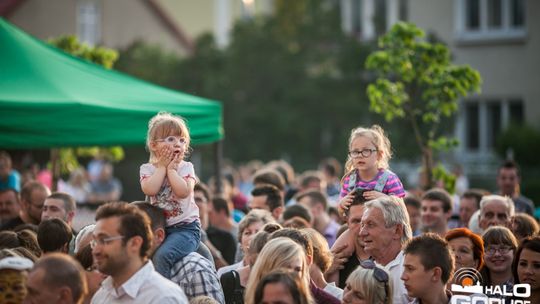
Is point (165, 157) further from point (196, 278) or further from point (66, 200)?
point (66, 200)

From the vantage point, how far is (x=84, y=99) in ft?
34.7

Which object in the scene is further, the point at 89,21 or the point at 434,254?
the point at 89,21

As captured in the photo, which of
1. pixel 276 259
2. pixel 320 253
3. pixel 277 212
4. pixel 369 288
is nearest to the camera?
pixel 369 288

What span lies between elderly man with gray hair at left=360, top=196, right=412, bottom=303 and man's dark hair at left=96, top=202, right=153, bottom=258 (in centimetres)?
195

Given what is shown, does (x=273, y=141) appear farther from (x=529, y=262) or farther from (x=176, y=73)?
(x=529, y=262)

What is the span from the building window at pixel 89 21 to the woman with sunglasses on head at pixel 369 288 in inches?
1340

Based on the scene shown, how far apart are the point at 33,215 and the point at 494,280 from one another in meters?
4.69

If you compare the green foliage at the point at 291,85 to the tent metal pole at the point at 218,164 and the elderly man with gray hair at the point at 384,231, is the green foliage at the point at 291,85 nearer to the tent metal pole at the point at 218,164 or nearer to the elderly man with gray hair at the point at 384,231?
the tent metal pole at the point at 218,164

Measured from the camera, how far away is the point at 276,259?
6246 mm

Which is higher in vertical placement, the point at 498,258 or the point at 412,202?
the point at 412,202

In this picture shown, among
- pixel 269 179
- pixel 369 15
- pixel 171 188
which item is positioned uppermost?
pixel 369 15

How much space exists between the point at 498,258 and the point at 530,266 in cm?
86

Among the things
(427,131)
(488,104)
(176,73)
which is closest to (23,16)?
(176,73)

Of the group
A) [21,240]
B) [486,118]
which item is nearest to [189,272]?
[21,240]
